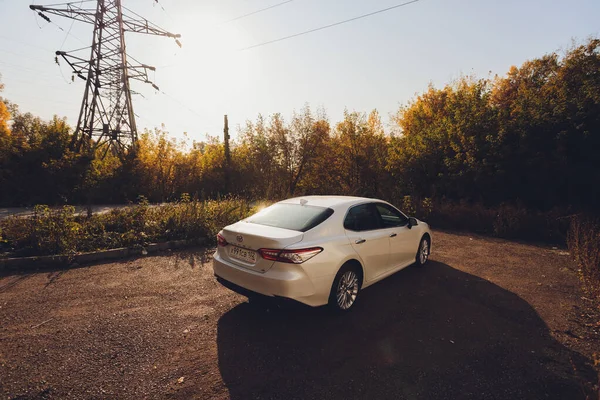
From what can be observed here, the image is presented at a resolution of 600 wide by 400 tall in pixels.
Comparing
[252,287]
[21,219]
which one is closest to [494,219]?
[252,287]

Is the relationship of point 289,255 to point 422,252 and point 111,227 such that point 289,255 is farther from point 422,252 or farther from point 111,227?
point 111,227

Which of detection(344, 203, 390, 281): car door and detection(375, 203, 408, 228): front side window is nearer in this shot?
detection(344, 203, 390, 281): car door

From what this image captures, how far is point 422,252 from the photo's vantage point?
570 centimetres

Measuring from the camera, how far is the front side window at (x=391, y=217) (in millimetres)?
4746

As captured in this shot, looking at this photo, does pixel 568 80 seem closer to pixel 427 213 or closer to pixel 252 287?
pixel 427 213

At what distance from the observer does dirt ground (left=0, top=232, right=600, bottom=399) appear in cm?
253

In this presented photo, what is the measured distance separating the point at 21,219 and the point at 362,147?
46.9ft

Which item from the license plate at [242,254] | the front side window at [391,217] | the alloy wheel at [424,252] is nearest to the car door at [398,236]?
the front side window at [391,217]

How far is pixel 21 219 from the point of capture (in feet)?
20.6

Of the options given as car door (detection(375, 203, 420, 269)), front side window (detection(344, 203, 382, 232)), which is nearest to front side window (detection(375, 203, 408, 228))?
car door (detection(375, 203, 420, 269))

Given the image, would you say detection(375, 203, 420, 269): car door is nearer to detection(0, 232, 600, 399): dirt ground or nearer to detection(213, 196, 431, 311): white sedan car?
detection(213, 196, 431, 311): white sedan car

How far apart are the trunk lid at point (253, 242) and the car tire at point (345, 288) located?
800 mm

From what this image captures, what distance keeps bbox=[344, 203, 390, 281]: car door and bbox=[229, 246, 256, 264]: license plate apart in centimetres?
130

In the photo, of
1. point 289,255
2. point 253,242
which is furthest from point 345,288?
point 253,242
